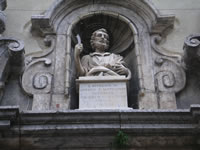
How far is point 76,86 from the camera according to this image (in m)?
6.20

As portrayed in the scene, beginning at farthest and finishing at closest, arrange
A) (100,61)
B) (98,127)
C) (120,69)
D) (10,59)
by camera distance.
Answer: (100,61) → (120,69) → (10,59) → (98,127)

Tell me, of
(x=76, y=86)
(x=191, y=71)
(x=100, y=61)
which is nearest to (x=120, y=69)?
(x=100, y=61)

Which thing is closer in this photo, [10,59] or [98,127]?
[98,127]

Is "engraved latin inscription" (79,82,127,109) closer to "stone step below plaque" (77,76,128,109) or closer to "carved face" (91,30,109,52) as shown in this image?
"stone step below plaque" (77,76,128,109)

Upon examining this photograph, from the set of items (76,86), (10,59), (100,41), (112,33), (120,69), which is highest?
(112,33)

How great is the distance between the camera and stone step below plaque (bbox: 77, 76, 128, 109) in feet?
18.9

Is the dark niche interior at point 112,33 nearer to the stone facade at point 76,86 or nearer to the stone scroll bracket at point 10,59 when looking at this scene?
the stone facade at point 76,86

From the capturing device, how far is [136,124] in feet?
17.5

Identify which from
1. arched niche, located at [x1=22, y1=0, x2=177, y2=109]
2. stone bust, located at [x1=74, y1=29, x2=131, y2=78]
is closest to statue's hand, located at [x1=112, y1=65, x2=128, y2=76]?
stone bust, located at [x1=74, y1=29, x2=131, y2=78]

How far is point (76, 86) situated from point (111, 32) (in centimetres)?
182

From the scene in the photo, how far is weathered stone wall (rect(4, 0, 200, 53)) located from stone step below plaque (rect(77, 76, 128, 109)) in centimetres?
129

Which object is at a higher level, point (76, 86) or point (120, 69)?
point (120, 69)

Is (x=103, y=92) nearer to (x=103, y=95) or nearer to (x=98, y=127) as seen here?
(x=103, y=95)

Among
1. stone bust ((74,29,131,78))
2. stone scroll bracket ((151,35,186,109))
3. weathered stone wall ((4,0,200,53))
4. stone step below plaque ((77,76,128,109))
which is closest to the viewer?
stone step below plaque ((77,76,128,109))
